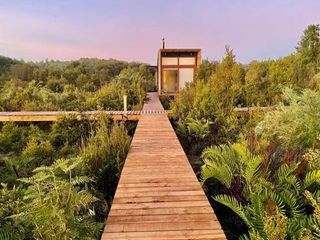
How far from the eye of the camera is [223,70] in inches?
394

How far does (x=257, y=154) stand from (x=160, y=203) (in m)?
1.80

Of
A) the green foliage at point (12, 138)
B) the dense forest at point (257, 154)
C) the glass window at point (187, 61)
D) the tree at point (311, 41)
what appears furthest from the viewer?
the tree at point (311, 41)

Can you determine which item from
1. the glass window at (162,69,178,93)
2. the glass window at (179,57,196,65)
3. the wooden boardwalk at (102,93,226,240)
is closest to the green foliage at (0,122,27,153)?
the wooden boardwalk at (102,93,226,240)

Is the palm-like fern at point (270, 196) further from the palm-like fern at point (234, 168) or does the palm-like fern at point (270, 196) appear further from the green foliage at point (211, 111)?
A: the green foliage at point (211, 111)

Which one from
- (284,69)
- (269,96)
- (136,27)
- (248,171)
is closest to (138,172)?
(248,171)

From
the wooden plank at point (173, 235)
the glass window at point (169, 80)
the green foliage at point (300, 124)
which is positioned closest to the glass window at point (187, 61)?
the glass window at point (169, 80)

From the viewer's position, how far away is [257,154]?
410 centimetres

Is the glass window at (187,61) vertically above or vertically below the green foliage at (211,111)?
above

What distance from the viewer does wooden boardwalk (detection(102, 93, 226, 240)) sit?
2.44m

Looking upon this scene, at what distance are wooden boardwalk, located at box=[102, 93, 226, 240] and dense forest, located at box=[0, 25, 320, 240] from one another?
0.24 m

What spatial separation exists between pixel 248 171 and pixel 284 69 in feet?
39.1

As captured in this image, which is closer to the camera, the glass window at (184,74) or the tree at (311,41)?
the glass window at (184,74)

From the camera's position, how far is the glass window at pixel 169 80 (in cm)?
1683

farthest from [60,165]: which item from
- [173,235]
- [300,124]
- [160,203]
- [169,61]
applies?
[169,61]
